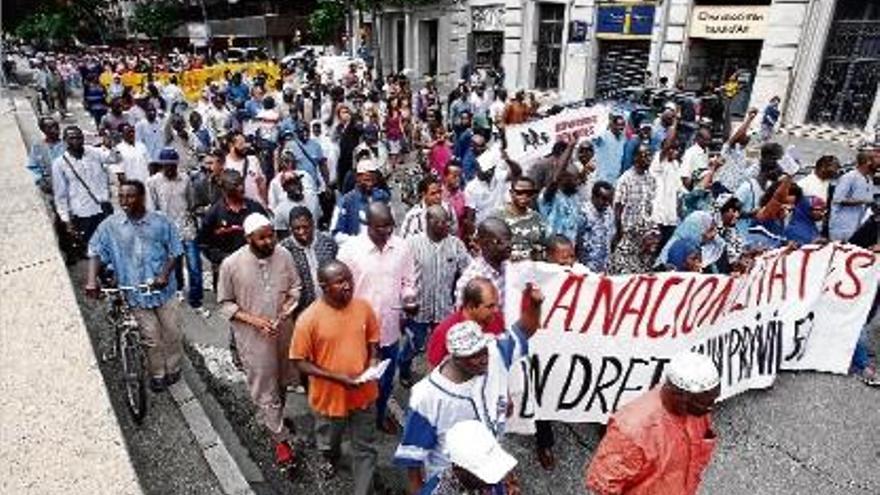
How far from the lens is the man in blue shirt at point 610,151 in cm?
968

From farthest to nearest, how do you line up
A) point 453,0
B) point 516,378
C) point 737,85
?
point 453,0 → point 737,85 → point 516,378

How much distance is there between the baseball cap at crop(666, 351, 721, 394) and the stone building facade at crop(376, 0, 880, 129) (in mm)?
17722

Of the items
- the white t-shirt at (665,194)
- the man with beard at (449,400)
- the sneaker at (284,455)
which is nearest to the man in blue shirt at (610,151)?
the white t-shirt at (665,194)

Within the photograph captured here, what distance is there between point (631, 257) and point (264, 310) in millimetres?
3433

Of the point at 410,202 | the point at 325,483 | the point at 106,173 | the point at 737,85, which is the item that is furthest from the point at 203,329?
the point at 737,85

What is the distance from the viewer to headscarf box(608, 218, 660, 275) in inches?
250

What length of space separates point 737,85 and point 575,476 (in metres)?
17.0

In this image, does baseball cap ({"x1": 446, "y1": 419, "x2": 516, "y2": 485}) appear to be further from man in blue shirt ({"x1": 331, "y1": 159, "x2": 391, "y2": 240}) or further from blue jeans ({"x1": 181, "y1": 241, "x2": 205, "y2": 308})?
blue jeans ({"x1": 181, "y1": 241, "x2": 205, "y2": 308})

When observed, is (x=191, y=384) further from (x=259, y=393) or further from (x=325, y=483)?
(x=325, y=483)

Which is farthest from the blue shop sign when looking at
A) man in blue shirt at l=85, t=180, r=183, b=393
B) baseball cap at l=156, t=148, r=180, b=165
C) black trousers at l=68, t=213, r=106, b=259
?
man in blue shirt at l=85, t=180, r=183, b=393

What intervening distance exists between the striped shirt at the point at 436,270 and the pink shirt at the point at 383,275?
0.19 metres

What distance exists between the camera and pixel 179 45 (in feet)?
229

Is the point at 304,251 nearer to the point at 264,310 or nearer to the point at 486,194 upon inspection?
the point at 264,310

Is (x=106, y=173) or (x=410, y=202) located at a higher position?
(x=106, y=173)
